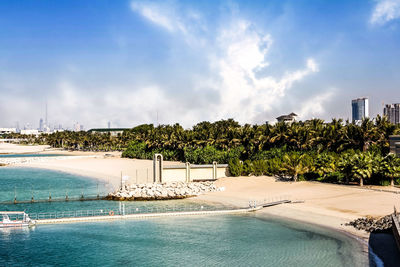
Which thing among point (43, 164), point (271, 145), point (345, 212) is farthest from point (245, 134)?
point (43, 164)

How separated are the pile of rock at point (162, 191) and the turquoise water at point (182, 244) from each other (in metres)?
13.0

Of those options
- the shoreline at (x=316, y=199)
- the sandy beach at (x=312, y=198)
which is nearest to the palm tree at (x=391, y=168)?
the sandy beach at (x=312, y=198)

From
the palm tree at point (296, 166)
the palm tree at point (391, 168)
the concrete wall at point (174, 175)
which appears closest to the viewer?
the palm tree at point (391, 168)

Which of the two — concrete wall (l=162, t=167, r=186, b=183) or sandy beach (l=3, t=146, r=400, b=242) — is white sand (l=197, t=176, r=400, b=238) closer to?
sandy beach (l=3, t=146, r=400, b=242)

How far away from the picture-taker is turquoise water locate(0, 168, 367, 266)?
90.6ft

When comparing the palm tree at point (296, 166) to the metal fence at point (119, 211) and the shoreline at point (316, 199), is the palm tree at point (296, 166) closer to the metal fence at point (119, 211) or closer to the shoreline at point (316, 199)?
the shoreline at point (316, 199)

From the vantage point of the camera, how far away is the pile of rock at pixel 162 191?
53.2 meters

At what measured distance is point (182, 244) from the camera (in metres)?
31.7

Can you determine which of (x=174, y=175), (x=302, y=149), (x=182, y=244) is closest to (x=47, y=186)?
(x=174, y=175)

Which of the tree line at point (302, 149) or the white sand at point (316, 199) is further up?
the tree line at point (302, 149)

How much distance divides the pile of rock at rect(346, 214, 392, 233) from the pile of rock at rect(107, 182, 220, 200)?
85.4 feet

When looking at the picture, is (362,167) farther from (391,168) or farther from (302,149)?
(302,149)

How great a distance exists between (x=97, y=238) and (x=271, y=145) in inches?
1691

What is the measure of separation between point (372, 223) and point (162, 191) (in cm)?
3069
